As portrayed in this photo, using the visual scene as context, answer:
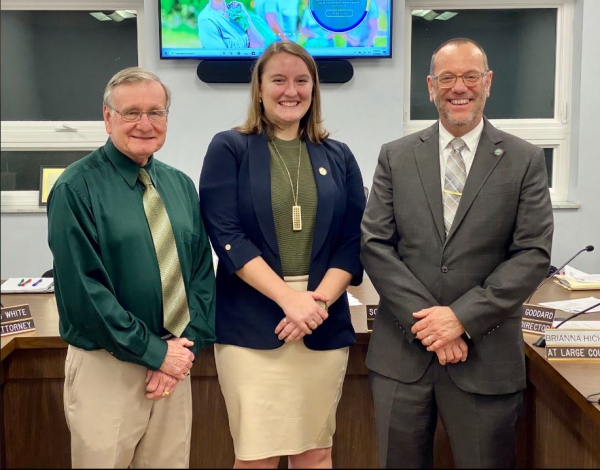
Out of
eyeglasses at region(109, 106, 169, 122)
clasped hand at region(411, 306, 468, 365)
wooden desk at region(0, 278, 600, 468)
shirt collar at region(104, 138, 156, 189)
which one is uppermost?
eyeglasses at region(109, 106, 169, 122)

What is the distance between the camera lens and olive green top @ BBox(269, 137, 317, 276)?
1.99 m

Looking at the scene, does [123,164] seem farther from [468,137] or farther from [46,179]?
[46,179]

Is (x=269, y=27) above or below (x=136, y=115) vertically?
above

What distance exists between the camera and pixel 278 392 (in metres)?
2.02

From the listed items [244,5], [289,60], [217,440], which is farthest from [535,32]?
[217,440]

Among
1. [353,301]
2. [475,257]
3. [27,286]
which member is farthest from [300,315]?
[27,286]

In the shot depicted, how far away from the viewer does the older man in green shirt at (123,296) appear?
1.67 metres

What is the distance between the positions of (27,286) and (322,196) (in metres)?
1.67

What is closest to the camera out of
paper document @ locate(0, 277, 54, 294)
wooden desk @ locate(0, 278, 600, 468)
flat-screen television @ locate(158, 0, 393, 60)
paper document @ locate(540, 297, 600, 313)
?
wooden desk @ locate(0, 278, 600, 468)

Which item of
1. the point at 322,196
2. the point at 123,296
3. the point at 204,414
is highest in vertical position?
the point at 322,196

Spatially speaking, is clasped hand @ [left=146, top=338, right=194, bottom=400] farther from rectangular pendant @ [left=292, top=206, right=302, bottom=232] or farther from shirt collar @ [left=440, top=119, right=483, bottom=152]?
shirt collar @ [left=440, top=119, right=483, bottom=152]

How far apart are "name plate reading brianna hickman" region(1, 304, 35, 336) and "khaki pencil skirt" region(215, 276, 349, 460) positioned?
732 millimetres

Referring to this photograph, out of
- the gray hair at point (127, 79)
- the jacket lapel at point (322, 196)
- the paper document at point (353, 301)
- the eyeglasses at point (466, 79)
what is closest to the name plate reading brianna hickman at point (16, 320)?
the gray hair at point (127, 79)


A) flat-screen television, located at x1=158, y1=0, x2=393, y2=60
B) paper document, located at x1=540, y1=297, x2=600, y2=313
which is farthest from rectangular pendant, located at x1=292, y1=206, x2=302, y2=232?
flat-screen television, located at x1=158, y1=0, x2=393, y2=60
